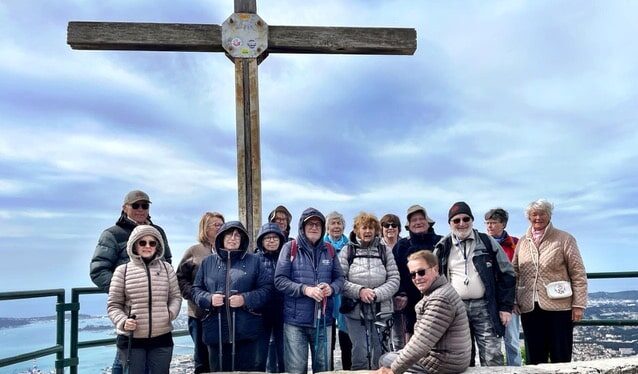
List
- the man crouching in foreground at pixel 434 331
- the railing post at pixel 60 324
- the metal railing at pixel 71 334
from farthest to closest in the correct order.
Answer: the railing post at pixel 60 324 → the metal railing at pixel 71 334 → the man crouching in foreground at pixel 434 331

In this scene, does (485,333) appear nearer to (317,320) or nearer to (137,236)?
(317,320)

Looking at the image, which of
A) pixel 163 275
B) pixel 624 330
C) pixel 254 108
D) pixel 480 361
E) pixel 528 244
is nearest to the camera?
pixel 163 275

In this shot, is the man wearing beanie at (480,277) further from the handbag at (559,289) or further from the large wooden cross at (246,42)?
the large wooden cross at (246,42)

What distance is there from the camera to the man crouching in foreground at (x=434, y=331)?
11.2ft

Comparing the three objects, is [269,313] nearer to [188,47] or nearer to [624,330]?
[188,47]

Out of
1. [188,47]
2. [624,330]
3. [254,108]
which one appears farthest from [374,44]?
[624,330]

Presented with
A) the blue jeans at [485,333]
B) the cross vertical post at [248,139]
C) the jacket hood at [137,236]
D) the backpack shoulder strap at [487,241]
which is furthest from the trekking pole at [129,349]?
the backpack shoulder strap at [487,241]

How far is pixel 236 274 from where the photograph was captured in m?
4.31

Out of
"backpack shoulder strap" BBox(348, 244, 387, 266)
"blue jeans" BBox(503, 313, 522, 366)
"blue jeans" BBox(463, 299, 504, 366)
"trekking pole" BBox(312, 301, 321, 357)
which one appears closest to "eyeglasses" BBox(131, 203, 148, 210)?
"trekking pole" BBox(312, 301, 321, 357)

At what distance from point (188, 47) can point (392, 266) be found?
3.12 m

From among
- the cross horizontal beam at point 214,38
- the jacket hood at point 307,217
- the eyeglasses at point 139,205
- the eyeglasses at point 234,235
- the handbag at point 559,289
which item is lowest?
the handbag at point 559,289

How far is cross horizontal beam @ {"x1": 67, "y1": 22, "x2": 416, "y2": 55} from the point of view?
5465mm

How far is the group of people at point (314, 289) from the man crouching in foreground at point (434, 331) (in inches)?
10.5

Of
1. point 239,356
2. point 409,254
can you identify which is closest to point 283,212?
point 409,254
